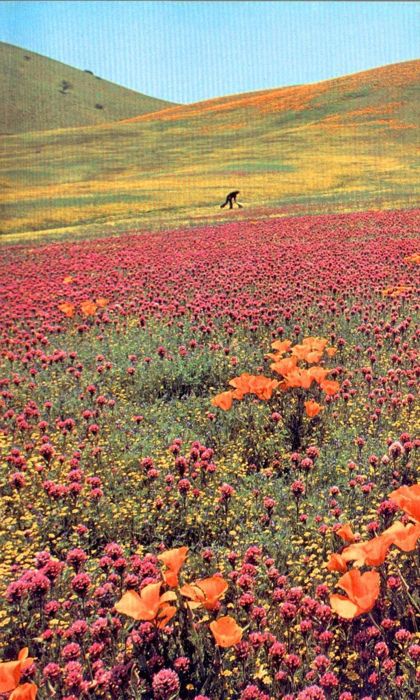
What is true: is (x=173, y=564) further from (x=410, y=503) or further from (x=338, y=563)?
(x=410, y=503)

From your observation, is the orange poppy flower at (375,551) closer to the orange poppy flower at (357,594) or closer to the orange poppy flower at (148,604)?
the orange poppy flower at (357,594)

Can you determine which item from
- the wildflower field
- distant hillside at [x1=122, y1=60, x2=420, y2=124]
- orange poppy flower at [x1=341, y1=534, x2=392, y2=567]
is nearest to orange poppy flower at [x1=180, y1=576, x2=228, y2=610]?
the wildflower field

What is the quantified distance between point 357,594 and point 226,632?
2.01 ft

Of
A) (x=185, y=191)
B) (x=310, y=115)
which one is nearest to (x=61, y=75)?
(x=310, y=115)

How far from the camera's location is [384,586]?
3.20 meters

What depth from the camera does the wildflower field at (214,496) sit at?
276 centimetres

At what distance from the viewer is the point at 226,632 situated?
2.62 meters

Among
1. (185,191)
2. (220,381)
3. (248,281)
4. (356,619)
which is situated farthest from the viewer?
(185,191)

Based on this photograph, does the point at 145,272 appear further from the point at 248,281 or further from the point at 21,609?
the point at 21,609

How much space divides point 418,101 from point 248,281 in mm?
76405

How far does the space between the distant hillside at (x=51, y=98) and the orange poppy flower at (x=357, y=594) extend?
16062 cm

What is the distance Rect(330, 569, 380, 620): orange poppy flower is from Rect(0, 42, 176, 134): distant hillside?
16062cm

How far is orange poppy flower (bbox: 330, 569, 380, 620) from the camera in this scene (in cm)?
250

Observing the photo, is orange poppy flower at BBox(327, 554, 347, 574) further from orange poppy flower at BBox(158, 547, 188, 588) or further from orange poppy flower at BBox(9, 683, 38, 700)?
orange poppy flower at BBox(9, 683, 38, 700)
